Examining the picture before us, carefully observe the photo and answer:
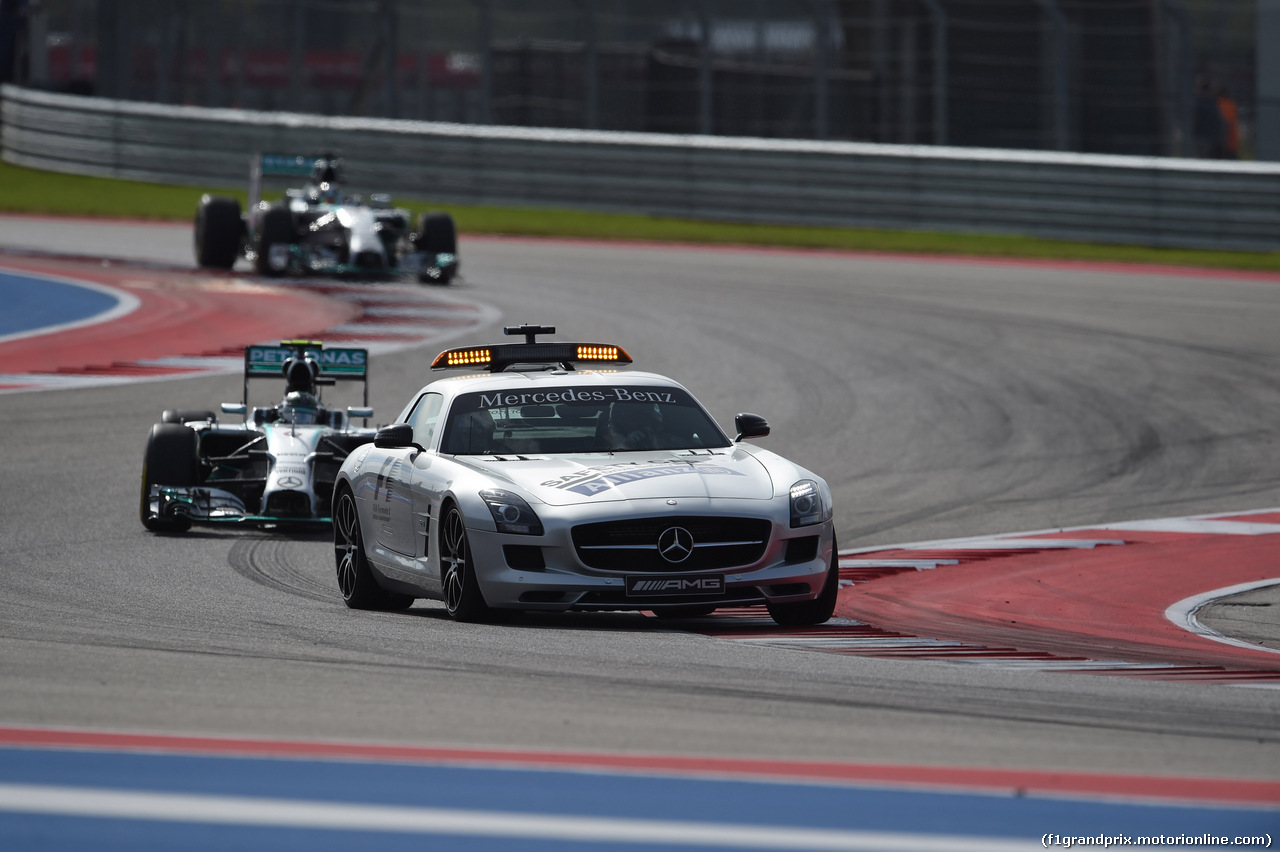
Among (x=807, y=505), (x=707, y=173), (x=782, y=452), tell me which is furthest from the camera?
(x=707, y=173)

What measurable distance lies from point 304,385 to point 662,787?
337 inches

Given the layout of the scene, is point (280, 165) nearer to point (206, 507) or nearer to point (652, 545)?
point (206, 507)

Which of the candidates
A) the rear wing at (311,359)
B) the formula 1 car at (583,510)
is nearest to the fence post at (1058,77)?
the rear wing at (311,359)

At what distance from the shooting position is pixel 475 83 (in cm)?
3225

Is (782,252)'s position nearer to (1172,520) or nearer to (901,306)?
(901,306)

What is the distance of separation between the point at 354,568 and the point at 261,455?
9.75 feet

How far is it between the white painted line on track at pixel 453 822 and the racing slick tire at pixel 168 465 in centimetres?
758

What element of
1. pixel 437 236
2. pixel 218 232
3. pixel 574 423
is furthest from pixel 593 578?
pixel 218 232

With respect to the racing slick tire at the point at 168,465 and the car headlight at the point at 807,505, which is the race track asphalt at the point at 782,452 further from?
the car headlight at the point at 807,505

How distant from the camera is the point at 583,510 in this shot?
8859 millimetres

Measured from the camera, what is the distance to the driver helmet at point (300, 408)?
43.6ft

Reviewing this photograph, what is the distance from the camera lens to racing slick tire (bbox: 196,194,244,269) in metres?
25.3

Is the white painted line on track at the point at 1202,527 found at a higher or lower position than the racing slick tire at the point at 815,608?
lower

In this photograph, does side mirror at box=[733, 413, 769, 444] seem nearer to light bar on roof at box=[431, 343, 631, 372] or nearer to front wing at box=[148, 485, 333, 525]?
light bar on roof at box=[431, 343, 631, 372]
